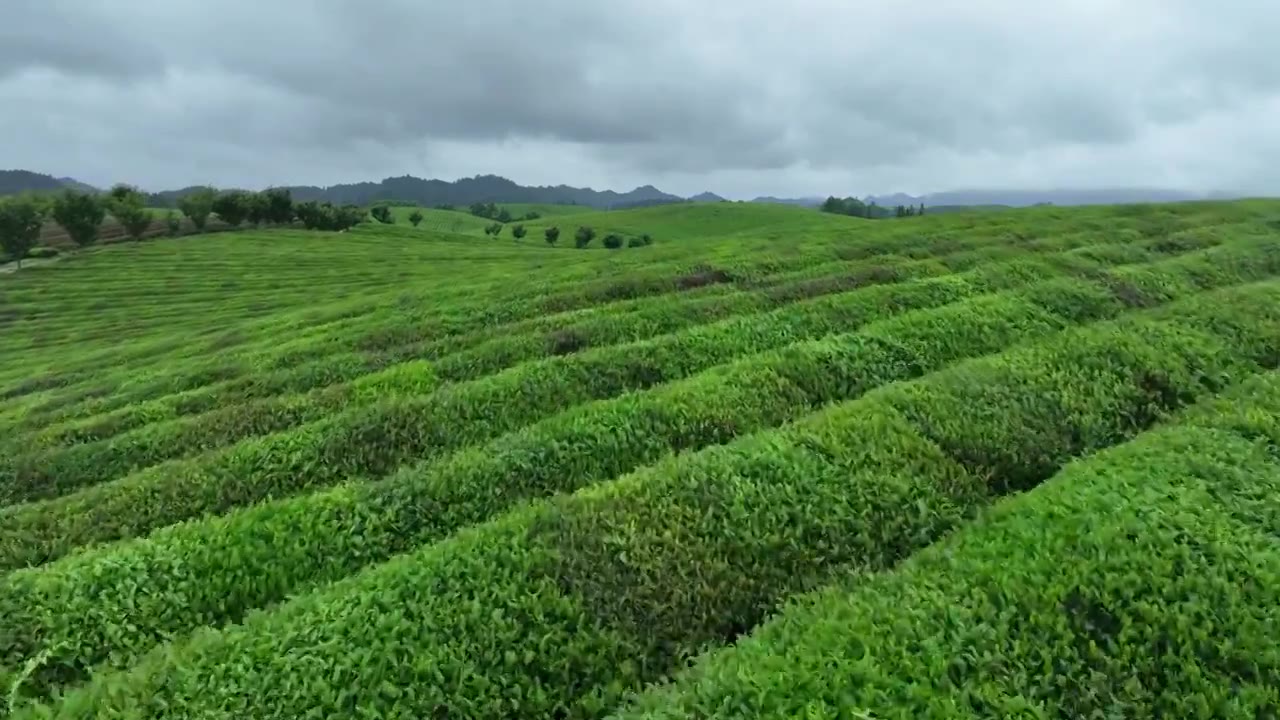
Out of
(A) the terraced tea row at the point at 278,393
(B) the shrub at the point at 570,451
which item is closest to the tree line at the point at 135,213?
(A) the terraced tea row at the point at 278,393

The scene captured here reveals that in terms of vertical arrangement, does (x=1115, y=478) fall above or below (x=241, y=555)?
above

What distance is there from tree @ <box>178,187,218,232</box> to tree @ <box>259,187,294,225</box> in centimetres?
710

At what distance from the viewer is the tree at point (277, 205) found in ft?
405

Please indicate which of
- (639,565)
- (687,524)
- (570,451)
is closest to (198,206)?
(570,451)

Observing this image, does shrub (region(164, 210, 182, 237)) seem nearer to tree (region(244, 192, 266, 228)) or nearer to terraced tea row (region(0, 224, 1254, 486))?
tree (region(244, 192, 266, 228))

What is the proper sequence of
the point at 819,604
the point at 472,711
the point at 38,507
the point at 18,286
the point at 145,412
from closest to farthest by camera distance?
the point at 472,711 → the point at 819,604 → the point at 38,507 → the point at 145,412 → the point at 18,286

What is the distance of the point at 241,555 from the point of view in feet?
34.5

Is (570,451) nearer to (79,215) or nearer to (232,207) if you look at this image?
(79,215)

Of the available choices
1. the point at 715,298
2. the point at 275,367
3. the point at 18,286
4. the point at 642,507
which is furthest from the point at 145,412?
the point at 18,286

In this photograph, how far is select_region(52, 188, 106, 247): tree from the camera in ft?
324

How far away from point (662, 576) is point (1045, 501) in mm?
5048

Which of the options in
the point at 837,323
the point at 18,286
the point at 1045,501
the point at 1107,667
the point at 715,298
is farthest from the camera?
the point at 18,286

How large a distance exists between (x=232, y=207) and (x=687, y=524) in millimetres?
129233

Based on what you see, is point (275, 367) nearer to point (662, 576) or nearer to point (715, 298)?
point (715, 298)
